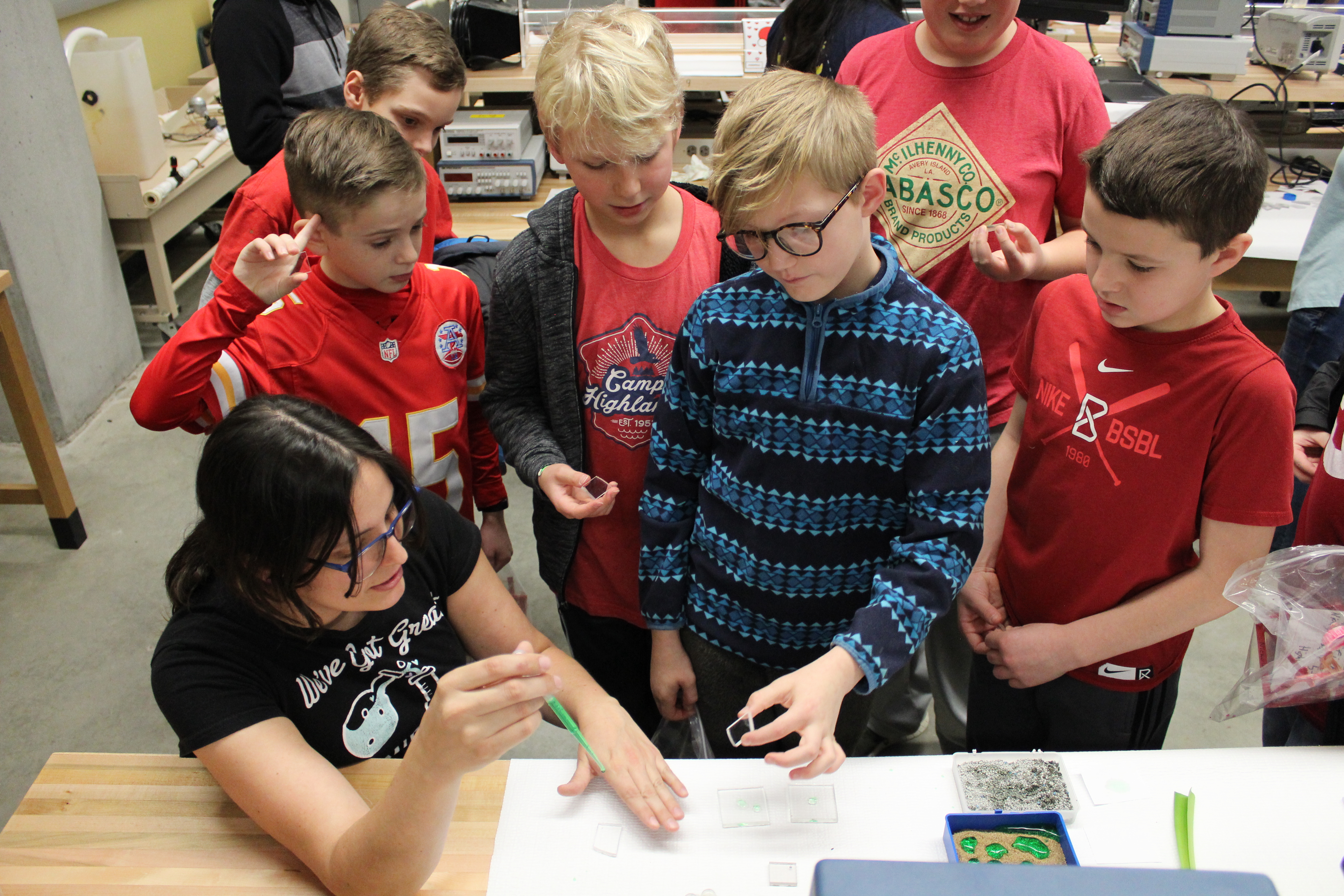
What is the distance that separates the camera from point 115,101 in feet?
11.0

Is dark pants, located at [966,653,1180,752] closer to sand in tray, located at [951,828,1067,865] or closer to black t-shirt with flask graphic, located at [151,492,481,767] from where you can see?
sand in tray, located at [951,828,1067,865]

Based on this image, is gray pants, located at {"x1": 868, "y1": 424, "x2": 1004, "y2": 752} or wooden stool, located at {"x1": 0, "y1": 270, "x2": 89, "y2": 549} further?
wooden stool, located at {"x1": 0, "y1": 270, "x2": 89, "y2": 549}

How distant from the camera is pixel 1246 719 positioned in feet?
7.28

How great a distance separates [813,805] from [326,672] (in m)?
0.60

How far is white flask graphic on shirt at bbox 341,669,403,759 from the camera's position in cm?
114

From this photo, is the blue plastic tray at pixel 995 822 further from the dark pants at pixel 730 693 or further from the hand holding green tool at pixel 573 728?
the hand holding green tool at pixel 573 728

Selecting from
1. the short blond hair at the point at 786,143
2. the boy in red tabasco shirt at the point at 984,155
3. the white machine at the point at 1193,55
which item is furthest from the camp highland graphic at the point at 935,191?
the white machine at the point at 1193,55

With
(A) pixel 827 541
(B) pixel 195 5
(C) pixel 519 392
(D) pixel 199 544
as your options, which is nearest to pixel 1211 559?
(A) pixel 827 541

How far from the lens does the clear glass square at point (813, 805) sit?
41.5 inches

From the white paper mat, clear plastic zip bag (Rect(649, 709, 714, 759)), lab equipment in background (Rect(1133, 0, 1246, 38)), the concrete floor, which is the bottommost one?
the concrete floor

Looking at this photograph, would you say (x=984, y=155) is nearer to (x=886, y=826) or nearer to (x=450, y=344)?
(x=450, y=344)

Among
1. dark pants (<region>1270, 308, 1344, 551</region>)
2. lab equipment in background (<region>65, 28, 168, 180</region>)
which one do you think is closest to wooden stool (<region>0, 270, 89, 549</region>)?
lab equipment in background (<region>65, 28, 168, 180</region>)

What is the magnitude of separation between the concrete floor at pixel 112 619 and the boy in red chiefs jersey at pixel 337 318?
3.42 ft

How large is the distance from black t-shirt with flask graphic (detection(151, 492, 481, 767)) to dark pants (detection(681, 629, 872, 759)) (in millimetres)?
330
